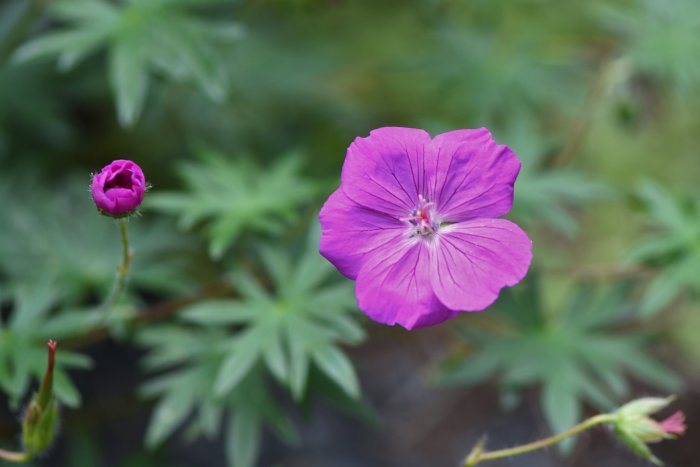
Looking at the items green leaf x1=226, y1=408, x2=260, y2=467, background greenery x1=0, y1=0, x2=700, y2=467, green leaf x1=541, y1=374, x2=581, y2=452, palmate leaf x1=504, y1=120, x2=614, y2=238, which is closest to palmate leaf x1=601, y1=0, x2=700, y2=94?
background greenery x1=0, y1=0, x2=700, y2=467

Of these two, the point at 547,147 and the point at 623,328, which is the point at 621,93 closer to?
the point at 547,147

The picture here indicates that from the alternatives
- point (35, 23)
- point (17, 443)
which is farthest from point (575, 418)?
point (35, 23)

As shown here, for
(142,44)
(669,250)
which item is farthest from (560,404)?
(142,44)

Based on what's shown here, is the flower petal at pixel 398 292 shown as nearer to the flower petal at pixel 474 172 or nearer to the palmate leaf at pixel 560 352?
the flower petal at pixel 474 172

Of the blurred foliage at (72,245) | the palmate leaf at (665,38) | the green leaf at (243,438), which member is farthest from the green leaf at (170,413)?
the palmate leaf at (665,38)

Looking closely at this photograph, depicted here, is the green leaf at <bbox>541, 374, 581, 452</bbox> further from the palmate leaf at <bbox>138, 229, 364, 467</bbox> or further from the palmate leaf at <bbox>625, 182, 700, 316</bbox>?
the palmate leaf at <bbox>138, 229, 364, 467</bbox>
